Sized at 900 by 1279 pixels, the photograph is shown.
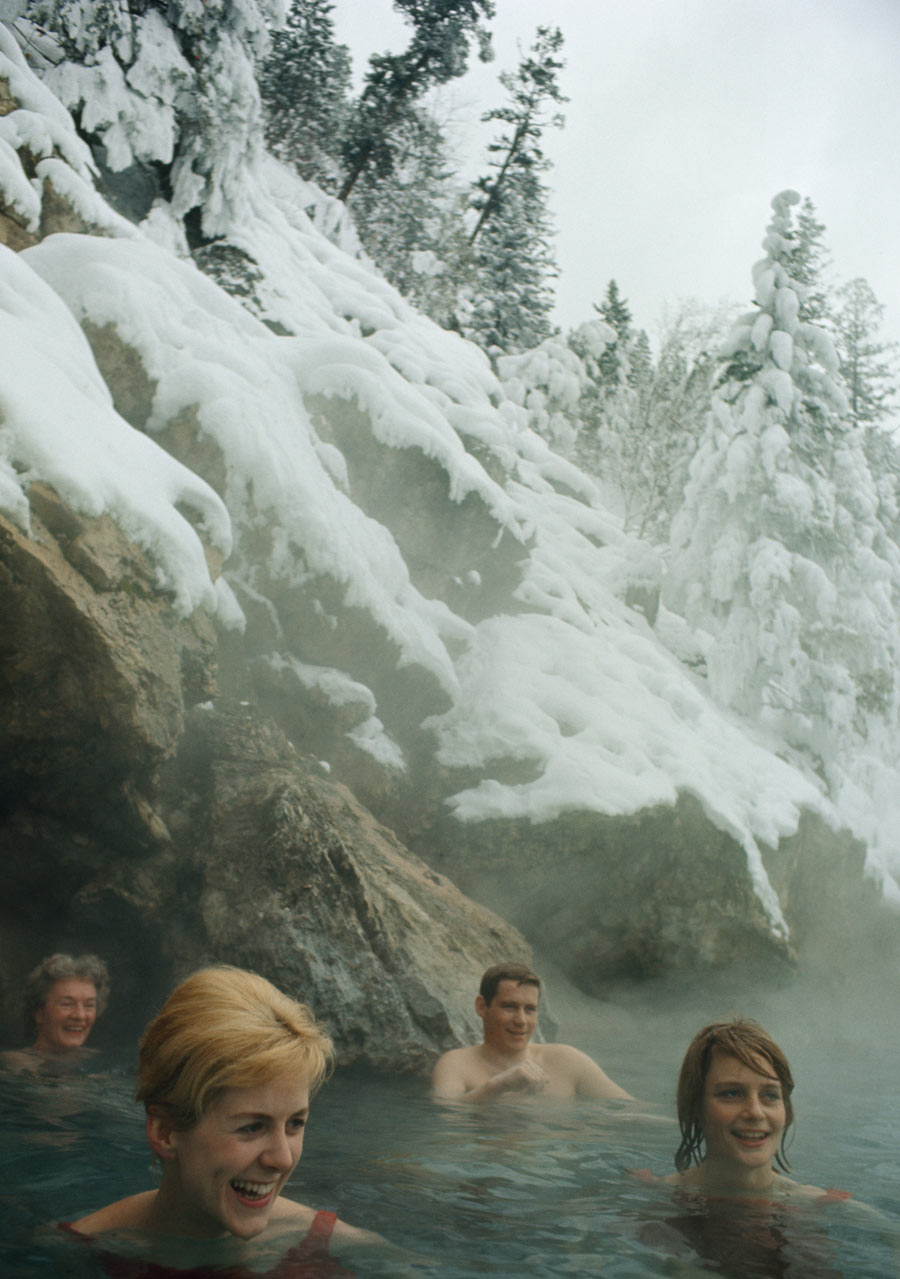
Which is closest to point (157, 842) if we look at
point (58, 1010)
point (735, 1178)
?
point (58, 1010)

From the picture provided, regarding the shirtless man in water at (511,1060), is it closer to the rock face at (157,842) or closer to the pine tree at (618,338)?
the rock face at (157,842)

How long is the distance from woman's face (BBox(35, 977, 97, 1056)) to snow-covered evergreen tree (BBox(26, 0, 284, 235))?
10.4 m

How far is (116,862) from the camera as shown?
716 centimetres

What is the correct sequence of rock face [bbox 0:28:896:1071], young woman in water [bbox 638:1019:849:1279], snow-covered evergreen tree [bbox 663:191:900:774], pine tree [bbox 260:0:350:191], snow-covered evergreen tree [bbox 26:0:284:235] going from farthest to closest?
pine tree [bbox 260:0:350:191] < snow-covered evergreen tree [bbox 663:191:900:774] < snow-covered evergreen tree [bbox 26:0:284:235] < rock face [bbox 0:28:896:1071] < young woman in water [bbox 638:1019:849:1279]

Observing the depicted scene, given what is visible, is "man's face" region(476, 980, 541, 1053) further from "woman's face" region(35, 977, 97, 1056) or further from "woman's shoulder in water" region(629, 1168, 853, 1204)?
"woman's face" region(35, 977, 97, 1056)

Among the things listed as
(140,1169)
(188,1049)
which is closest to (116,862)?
(140,1169)

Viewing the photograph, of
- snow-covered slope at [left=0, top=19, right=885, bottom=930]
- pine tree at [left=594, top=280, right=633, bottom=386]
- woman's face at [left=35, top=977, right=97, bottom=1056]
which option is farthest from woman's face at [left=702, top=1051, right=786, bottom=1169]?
pine tree at [left=594, top=280, right=633, bottom=386]

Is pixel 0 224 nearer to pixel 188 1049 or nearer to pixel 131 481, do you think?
pixel 131 481

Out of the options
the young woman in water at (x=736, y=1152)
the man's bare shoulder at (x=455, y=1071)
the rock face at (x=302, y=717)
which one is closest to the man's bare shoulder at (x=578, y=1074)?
the man's bare shoulder at (x=455, y=1071)

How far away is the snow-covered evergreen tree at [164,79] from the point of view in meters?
12.0

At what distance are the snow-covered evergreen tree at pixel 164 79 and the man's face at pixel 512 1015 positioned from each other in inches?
435

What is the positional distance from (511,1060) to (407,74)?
83.0 ft

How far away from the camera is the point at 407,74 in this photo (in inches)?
993

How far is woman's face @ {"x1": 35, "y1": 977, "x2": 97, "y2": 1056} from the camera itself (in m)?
5.94
